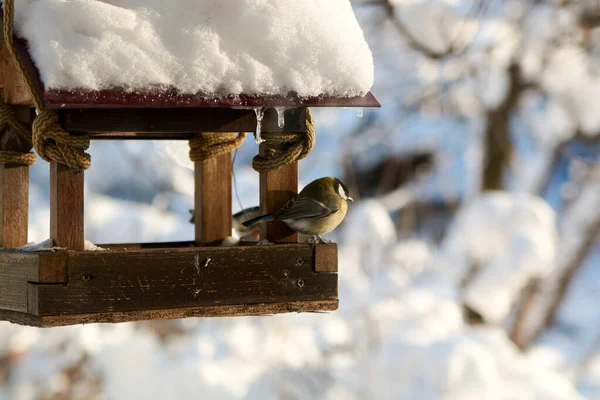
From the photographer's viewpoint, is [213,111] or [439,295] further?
[439,295]

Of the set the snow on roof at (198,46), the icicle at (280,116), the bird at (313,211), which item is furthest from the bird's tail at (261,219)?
the snow on roof at (198,46)

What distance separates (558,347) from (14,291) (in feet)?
21.6

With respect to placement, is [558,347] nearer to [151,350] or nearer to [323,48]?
[151,350]

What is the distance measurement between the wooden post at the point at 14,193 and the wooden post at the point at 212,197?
1.61ft

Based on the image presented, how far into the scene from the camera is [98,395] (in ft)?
14.5

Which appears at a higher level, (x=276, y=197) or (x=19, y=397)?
(x=276, y=197)

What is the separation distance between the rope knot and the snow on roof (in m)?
0.12

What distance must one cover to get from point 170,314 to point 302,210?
1.35 feet

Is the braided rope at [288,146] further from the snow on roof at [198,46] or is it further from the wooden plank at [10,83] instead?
the wooden plank at [10,83]

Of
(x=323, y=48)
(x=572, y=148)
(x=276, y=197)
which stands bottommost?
(x=276, y=197)

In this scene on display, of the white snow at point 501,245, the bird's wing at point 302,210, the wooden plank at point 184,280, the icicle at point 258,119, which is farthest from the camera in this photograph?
the white snow at point 501,245

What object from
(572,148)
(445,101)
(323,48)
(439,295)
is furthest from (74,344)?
(572,148)

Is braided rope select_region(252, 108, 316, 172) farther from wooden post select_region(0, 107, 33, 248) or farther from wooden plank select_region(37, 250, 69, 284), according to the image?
wooden post select_region(0, 107, 33, 248)

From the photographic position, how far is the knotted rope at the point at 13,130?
219cm
